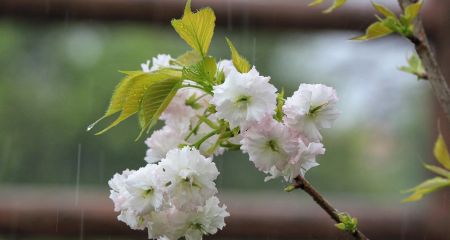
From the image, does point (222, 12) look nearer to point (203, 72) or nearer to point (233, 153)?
point (203, 72)

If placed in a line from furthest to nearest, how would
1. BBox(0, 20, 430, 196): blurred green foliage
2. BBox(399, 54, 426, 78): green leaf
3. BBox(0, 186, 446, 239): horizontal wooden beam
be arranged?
BBox(0, 20, 430, 196): blurred green foliage < BBox(0, 186, 446, 239): horizontal wooden beam < BBox(399, 54, 426, 78): green leaf

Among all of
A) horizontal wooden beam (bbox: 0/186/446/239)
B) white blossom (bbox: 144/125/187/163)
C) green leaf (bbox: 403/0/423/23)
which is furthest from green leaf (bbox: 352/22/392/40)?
horizontal wooden beam (bbox: 0/186/446/239)

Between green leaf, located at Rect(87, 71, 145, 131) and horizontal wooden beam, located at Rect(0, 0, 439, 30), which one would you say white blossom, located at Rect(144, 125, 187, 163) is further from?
horizontal wooden beam, located at Rect(0, 0, 439, 30)

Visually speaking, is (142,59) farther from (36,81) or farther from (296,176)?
(296,176)

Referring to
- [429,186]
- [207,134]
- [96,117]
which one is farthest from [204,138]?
[96,117]

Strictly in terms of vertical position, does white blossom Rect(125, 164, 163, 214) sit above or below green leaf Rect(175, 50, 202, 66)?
below
